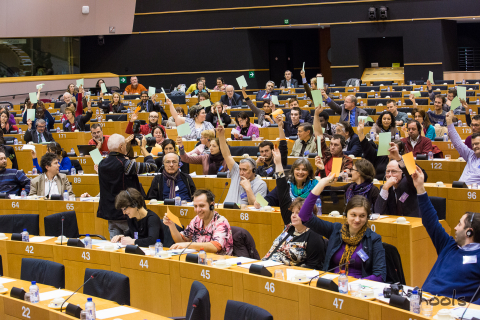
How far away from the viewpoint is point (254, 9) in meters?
15.9

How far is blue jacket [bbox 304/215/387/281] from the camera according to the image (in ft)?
10.6

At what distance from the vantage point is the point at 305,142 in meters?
6.55

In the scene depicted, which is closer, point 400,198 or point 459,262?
point 459,262

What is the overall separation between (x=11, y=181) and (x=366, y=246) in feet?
15.1

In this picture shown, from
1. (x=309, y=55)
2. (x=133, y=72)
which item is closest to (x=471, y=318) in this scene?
(x=133, y=72)

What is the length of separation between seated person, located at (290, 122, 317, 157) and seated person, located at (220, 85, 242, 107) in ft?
15.8

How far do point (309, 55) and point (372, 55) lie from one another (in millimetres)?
2445

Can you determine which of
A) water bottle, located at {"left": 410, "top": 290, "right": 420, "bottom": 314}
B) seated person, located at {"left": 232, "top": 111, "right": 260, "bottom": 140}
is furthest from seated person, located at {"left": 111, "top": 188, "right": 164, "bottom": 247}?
seated person, located at {"left": 232, "top": 111, "right": 260, "bottom": 140}

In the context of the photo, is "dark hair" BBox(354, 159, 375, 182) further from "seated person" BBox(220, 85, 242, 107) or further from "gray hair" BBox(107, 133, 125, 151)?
"seated person" BBox(220, 85, 242, 107)

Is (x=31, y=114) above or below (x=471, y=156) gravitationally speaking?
above

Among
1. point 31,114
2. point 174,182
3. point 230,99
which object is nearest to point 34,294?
point 174,182

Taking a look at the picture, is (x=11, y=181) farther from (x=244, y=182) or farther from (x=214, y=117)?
(x=214, y=117)

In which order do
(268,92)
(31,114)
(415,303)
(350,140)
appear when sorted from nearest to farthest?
(415,303) < (350,140) < (31,114) < (268,92)

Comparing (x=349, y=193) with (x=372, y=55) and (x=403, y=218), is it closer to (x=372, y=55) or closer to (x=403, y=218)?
(x=403, y=218)
